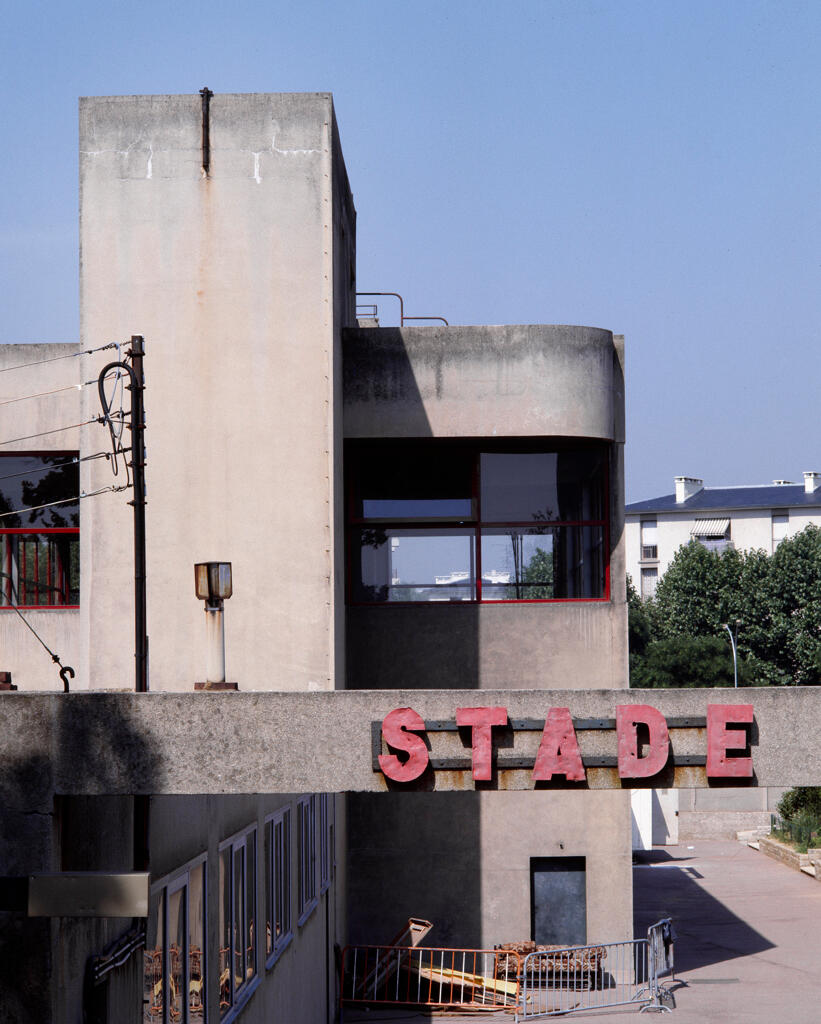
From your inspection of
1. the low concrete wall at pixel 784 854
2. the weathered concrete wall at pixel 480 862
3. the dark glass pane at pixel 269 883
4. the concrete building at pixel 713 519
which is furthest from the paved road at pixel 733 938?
the concrete building at pixel 713 519

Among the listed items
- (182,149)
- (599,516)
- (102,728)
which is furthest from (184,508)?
(102,728)

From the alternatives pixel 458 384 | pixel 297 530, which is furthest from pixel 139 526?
pixel 458 384

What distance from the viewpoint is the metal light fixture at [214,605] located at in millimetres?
10922

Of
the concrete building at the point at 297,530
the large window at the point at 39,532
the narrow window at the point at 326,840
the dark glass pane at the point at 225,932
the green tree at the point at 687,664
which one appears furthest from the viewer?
the green tree at the point at 687,664

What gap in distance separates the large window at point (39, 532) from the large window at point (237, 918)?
9208mm

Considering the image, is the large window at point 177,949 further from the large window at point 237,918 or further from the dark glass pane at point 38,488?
the dark glass pane at point 38,488

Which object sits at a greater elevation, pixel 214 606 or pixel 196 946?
pixel 214 606

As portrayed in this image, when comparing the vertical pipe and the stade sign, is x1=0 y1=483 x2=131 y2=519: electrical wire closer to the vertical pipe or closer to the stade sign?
the vertical pipe

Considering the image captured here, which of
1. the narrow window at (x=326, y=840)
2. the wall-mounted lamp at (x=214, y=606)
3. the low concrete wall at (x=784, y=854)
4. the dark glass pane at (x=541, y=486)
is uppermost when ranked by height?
the dark glass pane at (x=541, y=486)

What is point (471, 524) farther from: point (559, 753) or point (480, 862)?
point (559, 753)

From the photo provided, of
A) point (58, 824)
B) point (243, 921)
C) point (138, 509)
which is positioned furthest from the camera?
point (243, 921)

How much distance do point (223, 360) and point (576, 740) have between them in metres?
12.3

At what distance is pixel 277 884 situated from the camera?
1664 cm

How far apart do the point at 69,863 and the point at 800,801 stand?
131 ft
